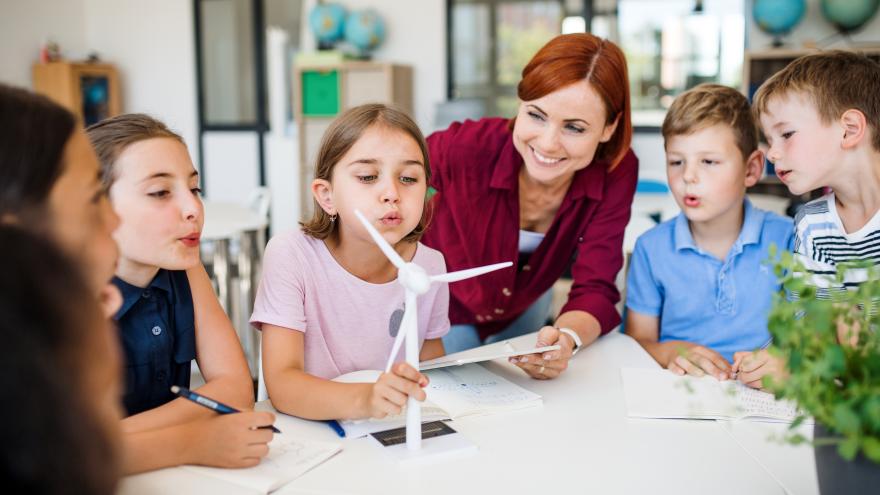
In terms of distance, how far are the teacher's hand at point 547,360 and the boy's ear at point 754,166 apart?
754 mm

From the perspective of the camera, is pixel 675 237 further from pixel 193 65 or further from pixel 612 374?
pixel 193 65

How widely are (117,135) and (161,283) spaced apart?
0.26 meters

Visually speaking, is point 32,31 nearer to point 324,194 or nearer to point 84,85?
point 84,85

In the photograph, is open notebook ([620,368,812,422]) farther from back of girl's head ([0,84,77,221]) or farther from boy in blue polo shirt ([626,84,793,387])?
back of girl's head ([0,84,77,221])

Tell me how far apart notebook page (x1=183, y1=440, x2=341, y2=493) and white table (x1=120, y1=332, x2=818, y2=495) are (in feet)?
0.05

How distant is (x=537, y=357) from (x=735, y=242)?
72cm

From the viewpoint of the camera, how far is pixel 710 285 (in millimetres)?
1968

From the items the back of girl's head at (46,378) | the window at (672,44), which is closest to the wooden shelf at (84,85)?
the window at (672,44)

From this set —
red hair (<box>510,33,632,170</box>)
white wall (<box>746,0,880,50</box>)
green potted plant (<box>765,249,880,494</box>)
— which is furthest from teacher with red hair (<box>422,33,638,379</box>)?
white wall (<box>746,0,880,50</box>)

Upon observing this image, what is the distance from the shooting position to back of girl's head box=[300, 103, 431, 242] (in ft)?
5.24

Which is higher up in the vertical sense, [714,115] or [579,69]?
[579,69]

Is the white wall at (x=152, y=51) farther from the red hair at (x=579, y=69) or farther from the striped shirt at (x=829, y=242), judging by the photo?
the striped shirt at (x=829, y=242)

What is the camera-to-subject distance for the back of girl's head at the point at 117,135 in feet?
4.26

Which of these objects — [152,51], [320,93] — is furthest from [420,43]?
[152,51]
